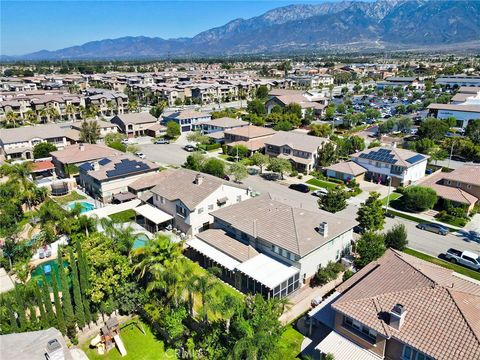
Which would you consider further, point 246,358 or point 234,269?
point 234,269

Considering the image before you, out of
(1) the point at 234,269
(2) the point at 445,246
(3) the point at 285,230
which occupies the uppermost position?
(3) the point at 285,230

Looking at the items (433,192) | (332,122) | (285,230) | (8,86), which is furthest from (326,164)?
(8,86)

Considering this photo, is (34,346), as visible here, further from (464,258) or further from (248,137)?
(248,137)

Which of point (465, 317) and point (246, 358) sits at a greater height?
point (465, 317)

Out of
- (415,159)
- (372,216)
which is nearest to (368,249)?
(372,216)

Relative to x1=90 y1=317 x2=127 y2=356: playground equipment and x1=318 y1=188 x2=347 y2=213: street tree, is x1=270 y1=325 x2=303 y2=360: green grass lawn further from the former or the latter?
x1=318 y1=188 x2=347 y2=213: street tree

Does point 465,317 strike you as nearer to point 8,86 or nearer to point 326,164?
point 326,164

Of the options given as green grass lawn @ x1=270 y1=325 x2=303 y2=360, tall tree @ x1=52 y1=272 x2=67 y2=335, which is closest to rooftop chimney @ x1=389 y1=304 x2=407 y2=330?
green grass lawn @ x1=270 y1=325 x2=303 y2=360
